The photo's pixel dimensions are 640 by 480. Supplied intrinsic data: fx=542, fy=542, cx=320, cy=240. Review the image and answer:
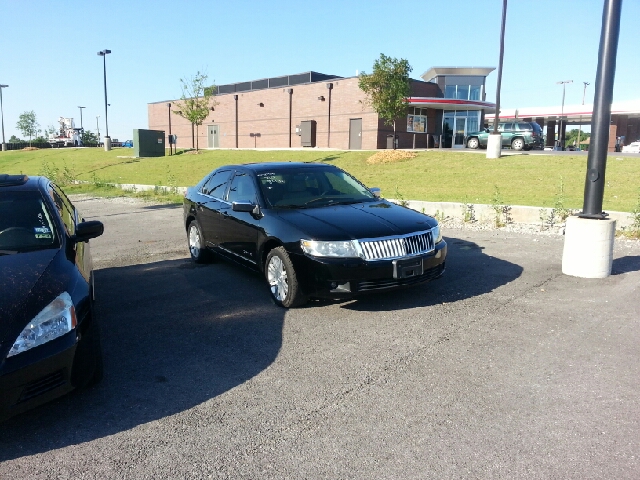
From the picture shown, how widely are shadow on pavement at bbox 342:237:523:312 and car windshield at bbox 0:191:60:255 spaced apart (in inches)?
116

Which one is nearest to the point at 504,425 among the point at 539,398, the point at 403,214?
the point at 539,398

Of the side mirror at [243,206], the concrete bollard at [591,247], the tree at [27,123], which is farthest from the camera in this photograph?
the tree at [27,123]

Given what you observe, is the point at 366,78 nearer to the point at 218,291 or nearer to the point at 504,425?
the point at 218,291

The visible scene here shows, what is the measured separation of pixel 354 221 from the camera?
5637mm

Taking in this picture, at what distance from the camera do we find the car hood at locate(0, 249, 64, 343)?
317cm

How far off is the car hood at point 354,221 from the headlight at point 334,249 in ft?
0.17

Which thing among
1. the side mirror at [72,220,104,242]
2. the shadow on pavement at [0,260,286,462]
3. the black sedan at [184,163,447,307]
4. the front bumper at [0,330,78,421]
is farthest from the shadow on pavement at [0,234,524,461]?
the side mirror at [72,220,104,242]

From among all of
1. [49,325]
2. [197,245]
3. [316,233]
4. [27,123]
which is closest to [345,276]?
[316,233]

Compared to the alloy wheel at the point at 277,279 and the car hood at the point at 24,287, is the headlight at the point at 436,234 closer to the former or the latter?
the alloy wheel at the point at 277,279

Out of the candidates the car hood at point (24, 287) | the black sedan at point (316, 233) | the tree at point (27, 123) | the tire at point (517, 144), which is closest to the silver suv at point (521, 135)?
the tire at point (517, 144)

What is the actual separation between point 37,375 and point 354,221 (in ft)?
10.9

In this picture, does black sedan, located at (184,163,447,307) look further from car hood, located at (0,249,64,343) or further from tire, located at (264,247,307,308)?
car hood, located at (0,249,64,343)

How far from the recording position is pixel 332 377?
4012 mm

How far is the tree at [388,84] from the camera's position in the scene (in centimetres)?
3111
